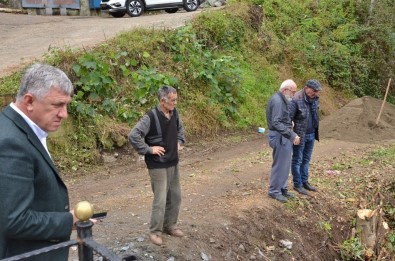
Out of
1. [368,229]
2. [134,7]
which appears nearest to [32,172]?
[368,229]

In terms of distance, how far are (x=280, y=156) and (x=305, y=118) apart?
2.29 feet

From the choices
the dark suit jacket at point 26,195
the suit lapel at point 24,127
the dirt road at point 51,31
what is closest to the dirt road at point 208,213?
the dark suit jacket at point 26,195

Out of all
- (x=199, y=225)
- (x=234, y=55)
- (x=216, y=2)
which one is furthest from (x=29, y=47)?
(x=216, y=2)

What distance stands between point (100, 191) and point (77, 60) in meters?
3.22

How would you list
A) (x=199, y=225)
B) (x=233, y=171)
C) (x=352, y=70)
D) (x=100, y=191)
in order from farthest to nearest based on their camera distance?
1. (x=352, y=70)
2. (x=233, y=171)
3. (x=100, y=191)
4. (x=199, y=225)

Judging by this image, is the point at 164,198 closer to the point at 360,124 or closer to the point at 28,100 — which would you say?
the point at 28,100

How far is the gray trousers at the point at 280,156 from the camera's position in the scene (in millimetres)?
6875

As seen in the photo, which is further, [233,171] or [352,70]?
[352,70]

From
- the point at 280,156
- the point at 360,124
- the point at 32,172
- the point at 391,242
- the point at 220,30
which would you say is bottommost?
the point at 391,242

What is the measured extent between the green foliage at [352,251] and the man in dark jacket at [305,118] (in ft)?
4.31

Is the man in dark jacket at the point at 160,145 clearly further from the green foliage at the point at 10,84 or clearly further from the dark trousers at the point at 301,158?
the green foliage at the point at 10,84

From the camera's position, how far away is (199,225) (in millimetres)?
6344

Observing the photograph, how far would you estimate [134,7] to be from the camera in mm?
16797

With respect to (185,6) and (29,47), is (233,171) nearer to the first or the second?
(29,47)
